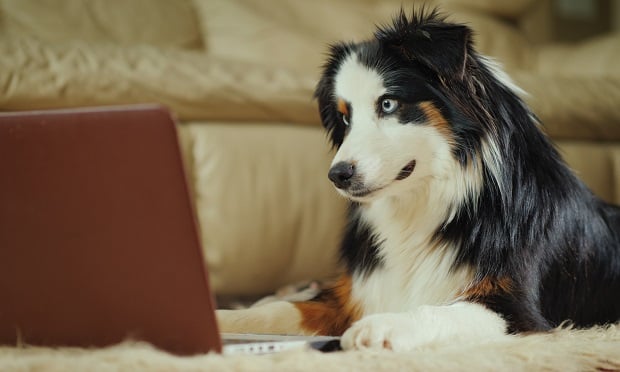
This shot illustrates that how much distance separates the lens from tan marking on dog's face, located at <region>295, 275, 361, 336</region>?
1.34 metres

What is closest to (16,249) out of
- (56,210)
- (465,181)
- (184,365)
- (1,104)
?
(56,210)

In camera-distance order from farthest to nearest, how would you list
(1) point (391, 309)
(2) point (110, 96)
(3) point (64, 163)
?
(2) point (110, 96) → (1) point (391, 309) → (3) point (64, 163)

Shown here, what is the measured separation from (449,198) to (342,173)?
0.80ft

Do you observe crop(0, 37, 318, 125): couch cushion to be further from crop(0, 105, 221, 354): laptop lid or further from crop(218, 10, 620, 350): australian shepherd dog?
crop(0, 105, 221, 354): laptop lid

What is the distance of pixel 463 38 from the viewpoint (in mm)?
1232

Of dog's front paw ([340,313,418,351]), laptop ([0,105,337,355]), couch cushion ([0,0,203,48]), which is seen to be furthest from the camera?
couch cushion ([0,0,203,48])

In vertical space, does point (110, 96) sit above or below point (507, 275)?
above

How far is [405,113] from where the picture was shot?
1.28 meters

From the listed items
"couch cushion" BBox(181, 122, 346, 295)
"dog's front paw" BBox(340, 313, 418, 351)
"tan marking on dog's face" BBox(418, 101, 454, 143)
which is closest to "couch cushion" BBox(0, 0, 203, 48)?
"couch cushion" BBox(181, 122, 346, 295)

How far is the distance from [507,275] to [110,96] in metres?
1.16

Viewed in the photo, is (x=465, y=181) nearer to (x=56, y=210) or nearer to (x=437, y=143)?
(x=437, y=143)

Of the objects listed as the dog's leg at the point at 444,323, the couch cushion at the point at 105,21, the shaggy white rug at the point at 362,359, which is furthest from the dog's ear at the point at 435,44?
the couch cushion at the point at 105,21

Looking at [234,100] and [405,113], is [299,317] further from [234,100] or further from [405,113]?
[234,100]

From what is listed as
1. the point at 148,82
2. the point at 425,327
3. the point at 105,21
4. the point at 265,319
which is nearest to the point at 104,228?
the point at 425,327
